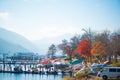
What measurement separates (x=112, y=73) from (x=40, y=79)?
3548 centimetres

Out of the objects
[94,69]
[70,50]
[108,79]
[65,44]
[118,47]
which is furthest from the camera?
[65,44]

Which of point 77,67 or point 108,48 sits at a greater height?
point 108,48

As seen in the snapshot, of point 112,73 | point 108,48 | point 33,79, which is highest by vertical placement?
A: point 108,48

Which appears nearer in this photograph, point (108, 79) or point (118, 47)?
point (108, 79)

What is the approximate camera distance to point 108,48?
211 ft

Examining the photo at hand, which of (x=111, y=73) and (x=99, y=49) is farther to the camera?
(x=99, y=49)

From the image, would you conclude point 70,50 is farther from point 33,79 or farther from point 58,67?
point 33,79

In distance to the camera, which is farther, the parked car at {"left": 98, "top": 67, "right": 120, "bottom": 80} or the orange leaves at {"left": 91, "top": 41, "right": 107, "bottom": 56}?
the orange leaves at {"left": 91, "top": 41, "right": 107, "bottom": 56}

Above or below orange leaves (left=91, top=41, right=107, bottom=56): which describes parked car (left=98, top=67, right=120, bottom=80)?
below

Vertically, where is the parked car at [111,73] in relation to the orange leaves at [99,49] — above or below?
below

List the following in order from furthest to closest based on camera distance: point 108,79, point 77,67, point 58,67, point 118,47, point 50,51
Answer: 1. point 50,51
2. point 58,67
3. point 77,67
4. point 118,47
5. point 108,79

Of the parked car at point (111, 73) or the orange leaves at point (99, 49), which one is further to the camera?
the orange leaves at point (99, 49)

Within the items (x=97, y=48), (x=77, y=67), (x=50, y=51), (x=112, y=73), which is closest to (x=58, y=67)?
(x=77, y=67)

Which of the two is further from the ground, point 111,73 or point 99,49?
point 99,49
